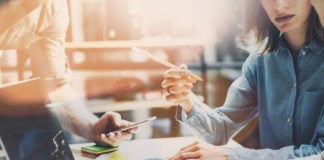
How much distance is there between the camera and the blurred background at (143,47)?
5.40 feet

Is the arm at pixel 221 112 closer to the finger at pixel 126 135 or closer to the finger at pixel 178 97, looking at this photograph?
the finger at pixel 178 97

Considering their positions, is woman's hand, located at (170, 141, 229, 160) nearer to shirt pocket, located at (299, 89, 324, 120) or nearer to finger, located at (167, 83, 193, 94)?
finger, located at (167, 83, 193, 94)

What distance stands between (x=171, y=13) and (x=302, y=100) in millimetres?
630

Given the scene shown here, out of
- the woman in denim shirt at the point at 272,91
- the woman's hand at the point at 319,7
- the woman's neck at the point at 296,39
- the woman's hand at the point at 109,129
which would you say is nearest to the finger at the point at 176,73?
the woman in denim shirt at the point at 272,91

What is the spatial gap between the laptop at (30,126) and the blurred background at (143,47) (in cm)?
9

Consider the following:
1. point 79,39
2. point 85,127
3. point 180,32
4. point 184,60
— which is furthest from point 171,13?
point 85,127

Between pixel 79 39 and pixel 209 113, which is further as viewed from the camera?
pixel 209 113

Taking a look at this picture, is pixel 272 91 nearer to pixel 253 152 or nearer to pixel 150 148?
pixel 253 152

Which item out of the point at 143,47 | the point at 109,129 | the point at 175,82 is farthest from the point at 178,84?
the point at 109,129

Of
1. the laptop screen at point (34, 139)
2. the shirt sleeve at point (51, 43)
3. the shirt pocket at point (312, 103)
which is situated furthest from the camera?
the shirt pocket at point (312, 103)

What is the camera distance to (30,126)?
1.51m

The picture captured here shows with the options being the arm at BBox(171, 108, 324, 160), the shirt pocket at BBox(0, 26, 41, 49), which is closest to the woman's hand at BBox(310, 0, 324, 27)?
the arm at BBox(171, 108, 324, 160)

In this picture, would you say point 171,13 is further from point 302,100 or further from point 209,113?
point 302,100

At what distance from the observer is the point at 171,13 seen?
1.68 metres
